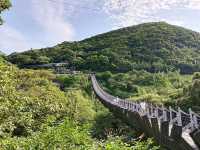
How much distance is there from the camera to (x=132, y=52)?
513 ft

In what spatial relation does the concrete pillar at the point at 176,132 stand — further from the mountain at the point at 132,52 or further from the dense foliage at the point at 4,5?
the mountain at the point at 132,52

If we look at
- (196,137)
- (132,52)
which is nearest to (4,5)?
(196,137)

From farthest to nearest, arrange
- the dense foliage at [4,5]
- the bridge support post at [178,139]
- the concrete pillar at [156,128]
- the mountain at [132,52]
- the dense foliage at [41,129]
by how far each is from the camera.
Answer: the mountain at [132,52] → the dense foliage at [4,5] → the concrete pillar at [156,128] → the dense foliage at [41,129] → the bridge support post at [178,139]

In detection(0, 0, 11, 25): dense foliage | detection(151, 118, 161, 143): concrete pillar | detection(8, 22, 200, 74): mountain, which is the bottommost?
detection(151, 118, 161, 143): concrete pillar

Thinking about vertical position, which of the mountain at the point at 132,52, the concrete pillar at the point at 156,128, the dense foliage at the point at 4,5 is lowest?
the concrete pillar at the point at 156,128

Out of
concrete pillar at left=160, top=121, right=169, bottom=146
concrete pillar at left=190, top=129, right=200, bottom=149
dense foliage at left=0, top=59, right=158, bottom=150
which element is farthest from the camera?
concrete pillar at left=160, top=121, right=169, bottom=146

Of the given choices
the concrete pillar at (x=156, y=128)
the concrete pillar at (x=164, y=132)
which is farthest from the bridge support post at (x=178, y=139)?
the concrete pillar at (x=156, y=128)

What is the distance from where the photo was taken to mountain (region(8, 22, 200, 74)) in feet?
452

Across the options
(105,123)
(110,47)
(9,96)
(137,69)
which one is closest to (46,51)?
(110,47)

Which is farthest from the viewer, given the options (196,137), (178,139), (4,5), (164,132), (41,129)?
(4,5)

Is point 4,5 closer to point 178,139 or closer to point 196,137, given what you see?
point 178,139

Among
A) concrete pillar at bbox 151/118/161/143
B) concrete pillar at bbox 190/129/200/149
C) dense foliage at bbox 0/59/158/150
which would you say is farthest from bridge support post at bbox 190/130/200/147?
concrete pillar at bbox 151/118/161/143

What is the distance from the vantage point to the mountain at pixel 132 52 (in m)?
138

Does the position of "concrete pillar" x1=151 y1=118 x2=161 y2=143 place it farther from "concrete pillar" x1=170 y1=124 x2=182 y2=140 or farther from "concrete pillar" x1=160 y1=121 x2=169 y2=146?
"concrete pillar" x1=170 y1=124 x2=182 y2=140
